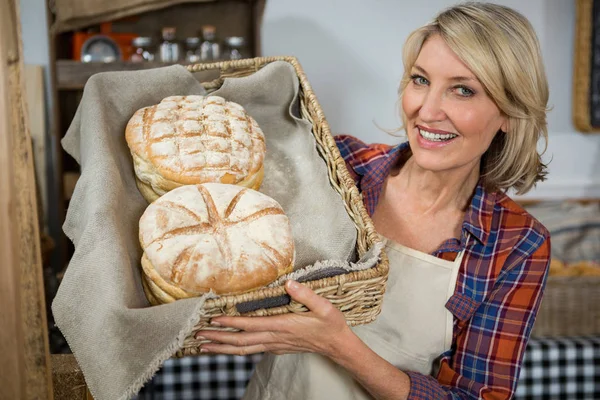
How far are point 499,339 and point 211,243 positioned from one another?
0.81m

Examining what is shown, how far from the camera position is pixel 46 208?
3.53 m

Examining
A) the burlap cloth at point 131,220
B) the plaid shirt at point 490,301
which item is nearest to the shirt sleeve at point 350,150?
the burlap cloth at point 131,220

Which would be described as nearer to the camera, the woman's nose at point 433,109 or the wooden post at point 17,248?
the wooden post at point 17,248

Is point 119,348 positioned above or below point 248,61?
below

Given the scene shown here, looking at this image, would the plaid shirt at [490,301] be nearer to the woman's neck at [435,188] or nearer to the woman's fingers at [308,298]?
the woman's neck at [435,188]

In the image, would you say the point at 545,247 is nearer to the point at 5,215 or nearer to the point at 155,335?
the point at 155,335

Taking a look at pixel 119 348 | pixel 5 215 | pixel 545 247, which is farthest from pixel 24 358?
pixel 545 247

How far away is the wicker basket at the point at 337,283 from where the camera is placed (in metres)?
1.05

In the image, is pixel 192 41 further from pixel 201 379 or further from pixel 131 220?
pixel 131 220

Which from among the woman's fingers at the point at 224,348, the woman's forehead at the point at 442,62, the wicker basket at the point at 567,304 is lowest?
the wicker basket at the point at 567,304

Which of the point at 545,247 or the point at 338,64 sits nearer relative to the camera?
the point at 545,247

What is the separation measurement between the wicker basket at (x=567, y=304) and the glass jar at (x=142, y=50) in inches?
94.1

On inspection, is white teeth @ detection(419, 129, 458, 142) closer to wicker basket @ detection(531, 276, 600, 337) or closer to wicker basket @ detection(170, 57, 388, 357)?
wicker basket @ detection(170, 57, 388, 357)

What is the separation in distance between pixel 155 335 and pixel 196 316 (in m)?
0.08
